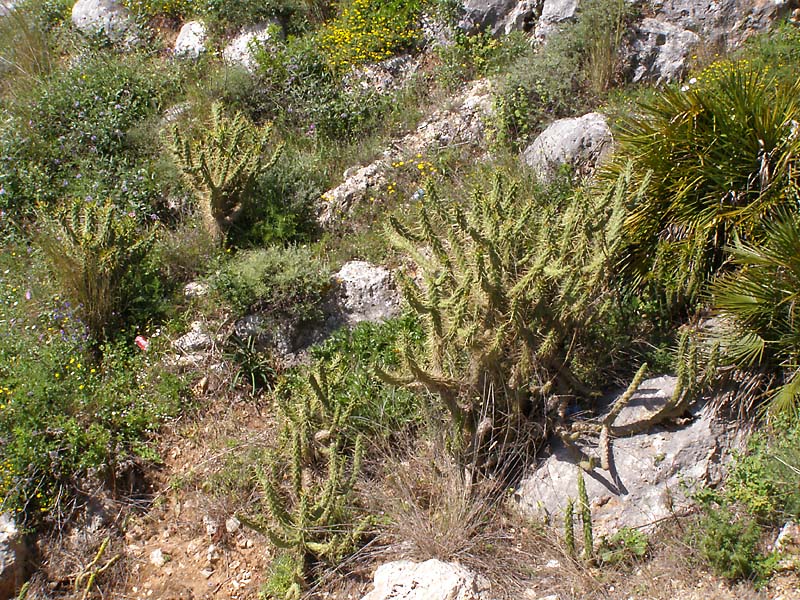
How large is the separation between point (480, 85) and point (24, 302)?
509cm

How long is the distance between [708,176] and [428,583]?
3256 millimetres

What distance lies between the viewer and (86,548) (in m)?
5.29

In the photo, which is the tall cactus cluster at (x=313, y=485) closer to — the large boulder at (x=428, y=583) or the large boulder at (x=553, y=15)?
the large boulder at (x=428, y=583)

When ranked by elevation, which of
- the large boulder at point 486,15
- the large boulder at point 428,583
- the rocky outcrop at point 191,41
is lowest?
the large boulder at point 428,583

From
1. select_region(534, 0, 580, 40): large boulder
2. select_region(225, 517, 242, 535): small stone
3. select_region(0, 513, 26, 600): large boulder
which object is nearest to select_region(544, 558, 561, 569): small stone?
select_region(225, 517, 242, 535): small stone

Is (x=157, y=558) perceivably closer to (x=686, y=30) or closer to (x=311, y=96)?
(x=311, y=96)

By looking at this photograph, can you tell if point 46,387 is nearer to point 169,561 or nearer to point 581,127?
point 169,561

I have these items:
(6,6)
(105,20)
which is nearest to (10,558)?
(105,20)

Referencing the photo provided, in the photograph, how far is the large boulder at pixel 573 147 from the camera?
22.3ft

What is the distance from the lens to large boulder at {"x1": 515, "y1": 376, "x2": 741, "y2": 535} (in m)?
4.46

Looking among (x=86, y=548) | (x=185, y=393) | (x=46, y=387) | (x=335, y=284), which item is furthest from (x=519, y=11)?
(x=86, y=548)

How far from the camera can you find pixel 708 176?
516 cm

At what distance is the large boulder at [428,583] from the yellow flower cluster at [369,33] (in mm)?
6244

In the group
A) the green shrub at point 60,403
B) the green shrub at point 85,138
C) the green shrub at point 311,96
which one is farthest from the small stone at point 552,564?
the green shrub at point 311,96
